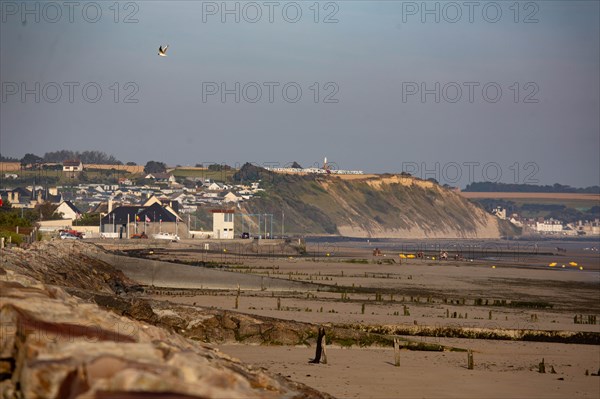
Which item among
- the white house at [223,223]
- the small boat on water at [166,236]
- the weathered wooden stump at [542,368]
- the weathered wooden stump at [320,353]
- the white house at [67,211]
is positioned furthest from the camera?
the white house at [67,211]

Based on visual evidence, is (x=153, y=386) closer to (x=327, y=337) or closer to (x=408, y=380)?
(x=408, y=380)

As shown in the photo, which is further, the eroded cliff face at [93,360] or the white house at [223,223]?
the white house at [223,223]

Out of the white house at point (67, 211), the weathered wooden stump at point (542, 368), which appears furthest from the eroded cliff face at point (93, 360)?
the white house at point (67, 211)

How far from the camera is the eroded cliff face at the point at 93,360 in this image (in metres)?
6.84

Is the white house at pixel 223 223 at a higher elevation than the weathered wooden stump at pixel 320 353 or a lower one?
higher

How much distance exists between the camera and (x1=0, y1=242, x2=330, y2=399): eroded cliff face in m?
6.84

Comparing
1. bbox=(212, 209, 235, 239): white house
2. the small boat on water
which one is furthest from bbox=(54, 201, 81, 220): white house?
the small boat on water

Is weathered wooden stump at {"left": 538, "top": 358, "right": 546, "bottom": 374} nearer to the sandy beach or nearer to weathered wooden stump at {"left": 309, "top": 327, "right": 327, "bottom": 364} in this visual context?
the sandy beach

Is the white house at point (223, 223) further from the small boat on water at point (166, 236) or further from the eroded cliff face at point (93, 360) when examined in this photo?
the eroded cliff face at point (93, 360)

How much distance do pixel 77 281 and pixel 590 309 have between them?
19399 millimetres

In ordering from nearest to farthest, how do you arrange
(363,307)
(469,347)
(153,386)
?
(153,386), (469,347), (363,307)

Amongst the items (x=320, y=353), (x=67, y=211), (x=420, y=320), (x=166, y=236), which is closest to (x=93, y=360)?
(x=320, y=353)

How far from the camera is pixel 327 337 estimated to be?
23.2 meters

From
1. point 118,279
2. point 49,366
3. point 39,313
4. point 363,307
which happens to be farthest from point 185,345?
point 118,279
